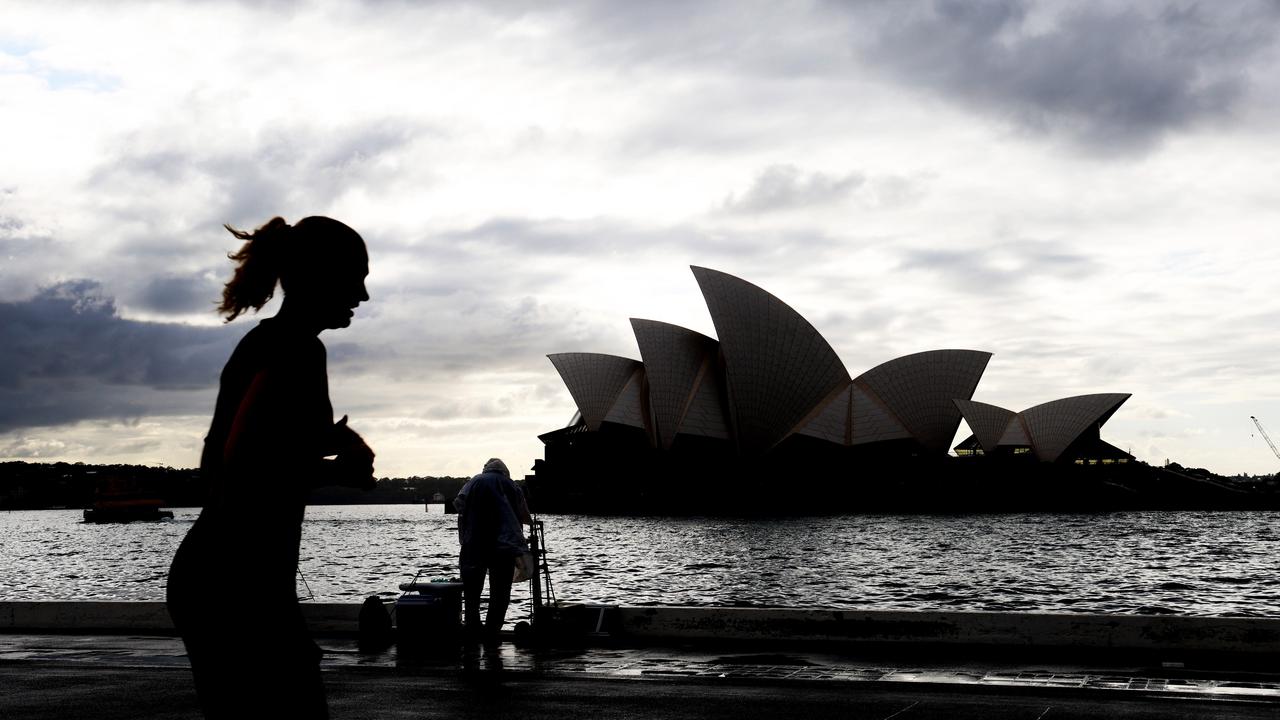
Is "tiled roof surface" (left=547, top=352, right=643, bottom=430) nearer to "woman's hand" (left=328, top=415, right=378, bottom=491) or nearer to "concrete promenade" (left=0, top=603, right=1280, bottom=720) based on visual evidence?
"concrete promenade" (left=0, top=603, right=1280, bottom=720)

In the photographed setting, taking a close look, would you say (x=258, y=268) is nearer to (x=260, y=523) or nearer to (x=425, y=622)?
(x=260, y=523)

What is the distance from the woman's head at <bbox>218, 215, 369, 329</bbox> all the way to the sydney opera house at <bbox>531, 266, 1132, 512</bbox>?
205ft

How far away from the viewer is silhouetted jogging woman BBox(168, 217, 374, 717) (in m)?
1.87

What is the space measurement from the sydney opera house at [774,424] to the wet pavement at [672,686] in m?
57.3

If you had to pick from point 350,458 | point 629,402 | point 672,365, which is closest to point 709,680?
point 350,458

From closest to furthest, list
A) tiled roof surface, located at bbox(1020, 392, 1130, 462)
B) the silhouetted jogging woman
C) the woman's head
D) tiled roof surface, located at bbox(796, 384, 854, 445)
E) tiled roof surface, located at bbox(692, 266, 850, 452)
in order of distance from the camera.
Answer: the silhouetted jogging woman
the woman's head
tiled roof surface, located at bbox(692, 266, 850, 452)
tiled roof surface, located at bbox(796, 384, 854, 445)
tiled roof surface, located at bbox(1020, 392, 1130, 462)

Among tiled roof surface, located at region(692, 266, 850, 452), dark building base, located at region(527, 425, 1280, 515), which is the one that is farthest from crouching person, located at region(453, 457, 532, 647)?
dark building base, located at region(527, 425, 1280, 515)

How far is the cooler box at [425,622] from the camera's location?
791 cm

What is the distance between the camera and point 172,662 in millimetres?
7488

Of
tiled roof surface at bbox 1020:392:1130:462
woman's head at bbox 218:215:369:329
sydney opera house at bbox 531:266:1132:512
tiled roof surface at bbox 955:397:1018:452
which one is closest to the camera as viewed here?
woman's head at bbox 218:215:369:329

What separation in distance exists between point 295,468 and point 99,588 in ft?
110

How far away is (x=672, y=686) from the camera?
20.9 feet

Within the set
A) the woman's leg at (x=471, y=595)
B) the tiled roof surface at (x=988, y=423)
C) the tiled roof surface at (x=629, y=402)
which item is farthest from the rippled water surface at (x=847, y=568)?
the tiled roof surface at (x=988, y=423)

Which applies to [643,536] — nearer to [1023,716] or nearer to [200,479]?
[1023,716]
